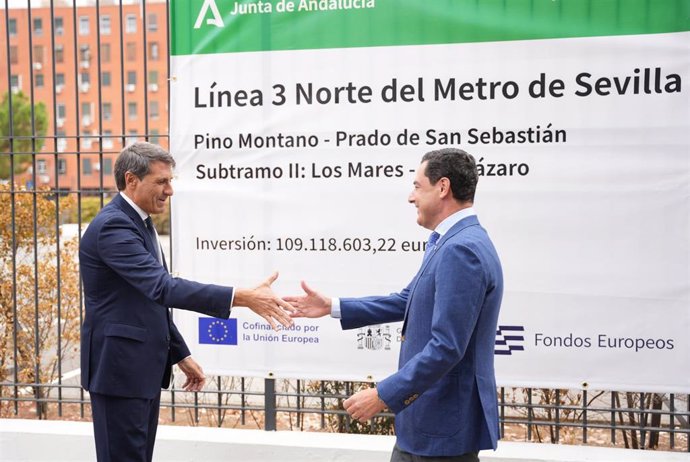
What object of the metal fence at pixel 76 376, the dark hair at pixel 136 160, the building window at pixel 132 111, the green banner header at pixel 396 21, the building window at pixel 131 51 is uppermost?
the building window at pixel 131 51

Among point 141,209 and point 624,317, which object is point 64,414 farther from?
point 624,317

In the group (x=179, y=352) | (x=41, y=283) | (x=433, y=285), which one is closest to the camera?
(x=433, y=285)

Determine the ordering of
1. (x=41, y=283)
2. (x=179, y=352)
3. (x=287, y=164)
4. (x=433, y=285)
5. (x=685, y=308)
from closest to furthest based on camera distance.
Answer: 1. (x=433, y=285)
2. (x=179, y=352)
3. (x=685, y=308)
4. (x=287, y=164)
5. (x=41, y=283)

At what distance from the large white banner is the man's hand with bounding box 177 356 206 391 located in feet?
1.89

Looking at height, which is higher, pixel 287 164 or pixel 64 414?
pixel 287 164

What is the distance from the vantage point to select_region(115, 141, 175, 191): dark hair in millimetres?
3127

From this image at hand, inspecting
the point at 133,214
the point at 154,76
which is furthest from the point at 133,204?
the point at 154,76

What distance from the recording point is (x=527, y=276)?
151 inches

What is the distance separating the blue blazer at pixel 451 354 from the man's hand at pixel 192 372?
127cm

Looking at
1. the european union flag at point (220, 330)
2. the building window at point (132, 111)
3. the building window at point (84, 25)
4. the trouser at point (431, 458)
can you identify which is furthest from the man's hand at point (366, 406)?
the building window at point (84, 25)

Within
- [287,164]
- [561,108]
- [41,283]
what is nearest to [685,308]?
[561,108]

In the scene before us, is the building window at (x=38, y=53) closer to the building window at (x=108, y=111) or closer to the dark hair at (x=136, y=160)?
the building window at (x=108, y=111)

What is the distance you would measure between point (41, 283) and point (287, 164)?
286 cm

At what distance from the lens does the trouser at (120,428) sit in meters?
3.04
